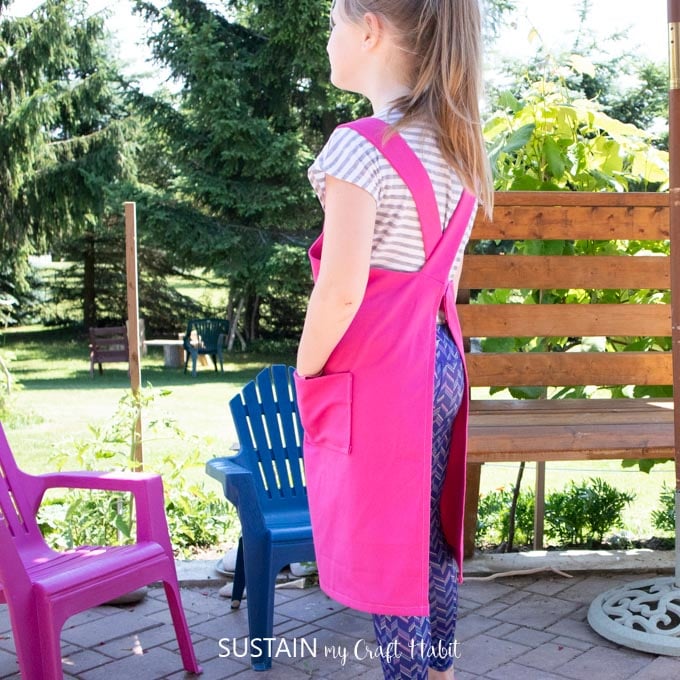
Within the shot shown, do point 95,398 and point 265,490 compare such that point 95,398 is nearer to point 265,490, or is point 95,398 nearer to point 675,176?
point 265,490

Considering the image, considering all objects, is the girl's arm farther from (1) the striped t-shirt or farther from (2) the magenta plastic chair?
(2) the magenta plastic chair

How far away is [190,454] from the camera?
3816 millimetres

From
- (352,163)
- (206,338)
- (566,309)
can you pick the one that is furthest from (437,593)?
(206,338)

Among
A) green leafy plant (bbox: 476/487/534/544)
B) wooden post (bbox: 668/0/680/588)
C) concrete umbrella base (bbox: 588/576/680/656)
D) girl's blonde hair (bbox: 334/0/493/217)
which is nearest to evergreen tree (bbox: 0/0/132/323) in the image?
green leafy plant (bbox: 476/487/534/544)

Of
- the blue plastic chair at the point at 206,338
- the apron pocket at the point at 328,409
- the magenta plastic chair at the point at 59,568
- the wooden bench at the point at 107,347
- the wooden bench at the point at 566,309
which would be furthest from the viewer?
the blue plastic chair at the point at 206,338

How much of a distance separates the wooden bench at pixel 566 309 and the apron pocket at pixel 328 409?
181 centimetres

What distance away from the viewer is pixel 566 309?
3.67m

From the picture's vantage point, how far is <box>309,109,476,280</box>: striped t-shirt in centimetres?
159

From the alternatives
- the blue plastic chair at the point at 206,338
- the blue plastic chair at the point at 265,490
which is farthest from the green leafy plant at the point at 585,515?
the blue plastic chair at the point at 206,338

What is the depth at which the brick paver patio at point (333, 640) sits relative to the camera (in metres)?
2.70

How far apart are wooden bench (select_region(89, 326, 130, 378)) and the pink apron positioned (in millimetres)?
13671

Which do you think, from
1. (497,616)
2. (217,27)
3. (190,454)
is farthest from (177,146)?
(497,616)

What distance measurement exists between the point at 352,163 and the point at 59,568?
156 cm

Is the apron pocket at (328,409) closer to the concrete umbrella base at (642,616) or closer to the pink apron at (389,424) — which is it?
the pink apron at (389,424)
